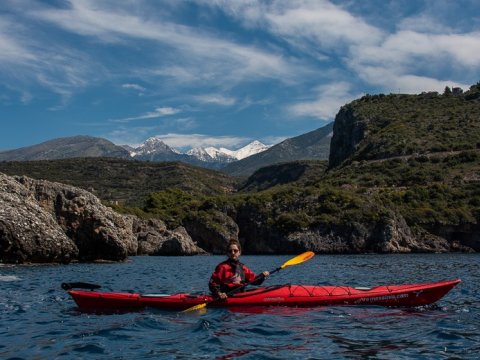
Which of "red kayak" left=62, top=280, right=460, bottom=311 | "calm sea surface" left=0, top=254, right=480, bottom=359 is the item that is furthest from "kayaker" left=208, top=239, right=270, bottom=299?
"calm sea surface" left=0, top=254, right=480, bottom=359

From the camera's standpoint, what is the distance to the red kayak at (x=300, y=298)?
527 inches

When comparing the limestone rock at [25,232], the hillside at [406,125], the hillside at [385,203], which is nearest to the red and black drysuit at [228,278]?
the limestone rock at [25,232]

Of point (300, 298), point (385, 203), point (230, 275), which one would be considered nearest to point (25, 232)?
point (230, 275)

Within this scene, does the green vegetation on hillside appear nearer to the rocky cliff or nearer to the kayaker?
the rocky cliff

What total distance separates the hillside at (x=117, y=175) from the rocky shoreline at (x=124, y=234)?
209ft

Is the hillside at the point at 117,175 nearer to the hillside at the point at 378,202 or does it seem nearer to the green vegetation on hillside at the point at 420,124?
the green vegetation on hillside at the point at 420,124

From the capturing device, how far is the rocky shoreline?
2966cm

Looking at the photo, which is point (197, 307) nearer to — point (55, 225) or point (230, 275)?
point (230, 275)

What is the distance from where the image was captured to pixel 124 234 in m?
42.3

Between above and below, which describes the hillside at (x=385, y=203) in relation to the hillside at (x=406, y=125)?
below

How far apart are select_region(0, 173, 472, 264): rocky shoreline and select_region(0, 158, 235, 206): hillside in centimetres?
6378

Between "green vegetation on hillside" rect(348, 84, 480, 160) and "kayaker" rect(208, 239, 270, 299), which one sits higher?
"green vegetation on hillside" rect(348, 84, 480, 160)

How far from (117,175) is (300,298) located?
166317 mm

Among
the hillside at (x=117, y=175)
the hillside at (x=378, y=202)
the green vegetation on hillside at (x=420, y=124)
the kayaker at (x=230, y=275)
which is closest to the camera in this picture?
the kayaker at (x=230, y=275)
